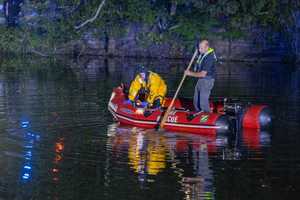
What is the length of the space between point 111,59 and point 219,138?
1166 inches

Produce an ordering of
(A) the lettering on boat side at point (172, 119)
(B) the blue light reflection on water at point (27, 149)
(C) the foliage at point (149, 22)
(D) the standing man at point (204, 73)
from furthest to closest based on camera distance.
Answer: (C) the foliage at point (149, 22) → (D) the standing man at point (204, 73) → (A) the lettering on boat side at point (172, 119) → (B) the blue light reflection on water at point (27, 149)

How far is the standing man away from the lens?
19.2 m

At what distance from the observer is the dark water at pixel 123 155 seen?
13.0m

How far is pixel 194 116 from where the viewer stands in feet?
61.9

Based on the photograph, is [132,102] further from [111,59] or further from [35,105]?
[111,59]

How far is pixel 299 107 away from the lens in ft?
78.6

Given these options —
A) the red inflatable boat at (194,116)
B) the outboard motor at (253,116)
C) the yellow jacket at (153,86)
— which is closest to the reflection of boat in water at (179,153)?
the red inflatable boat at (194,116)

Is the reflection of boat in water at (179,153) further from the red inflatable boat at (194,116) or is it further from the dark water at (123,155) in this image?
the red inflatable boat at (194,116)

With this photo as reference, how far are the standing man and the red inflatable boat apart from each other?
0.39 m

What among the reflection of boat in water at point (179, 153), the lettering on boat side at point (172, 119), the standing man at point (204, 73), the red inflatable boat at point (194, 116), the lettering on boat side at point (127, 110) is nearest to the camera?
the reflection of boat in water at point (179, 153)

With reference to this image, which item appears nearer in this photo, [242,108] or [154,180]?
[154,180]

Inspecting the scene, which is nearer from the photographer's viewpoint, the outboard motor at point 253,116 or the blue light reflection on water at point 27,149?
the blue light reflection on water at point 27,149

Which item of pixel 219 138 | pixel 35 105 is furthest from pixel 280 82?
pixel 219 138

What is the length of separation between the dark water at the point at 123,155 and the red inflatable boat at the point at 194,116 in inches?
13.4
